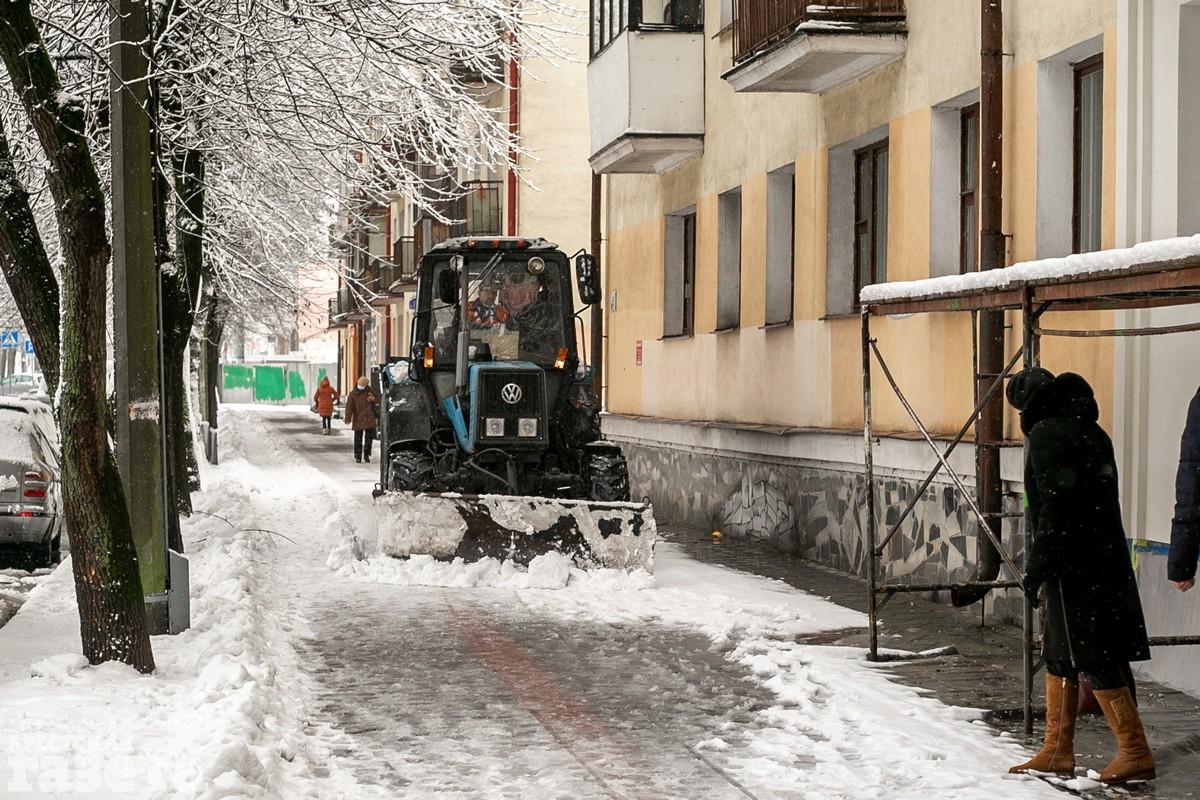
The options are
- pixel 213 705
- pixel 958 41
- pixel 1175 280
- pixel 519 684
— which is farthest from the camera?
pixel 958 41

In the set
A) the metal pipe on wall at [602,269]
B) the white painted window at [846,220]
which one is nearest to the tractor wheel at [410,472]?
the white painted window at [846,220]

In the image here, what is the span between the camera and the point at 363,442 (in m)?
33.8

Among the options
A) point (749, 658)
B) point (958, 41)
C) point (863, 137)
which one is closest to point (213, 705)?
point (749, 658)

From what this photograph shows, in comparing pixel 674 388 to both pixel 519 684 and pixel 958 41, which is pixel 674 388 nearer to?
pixel 958 41

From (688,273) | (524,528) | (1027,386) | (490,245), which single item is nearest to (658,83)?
(688,273)

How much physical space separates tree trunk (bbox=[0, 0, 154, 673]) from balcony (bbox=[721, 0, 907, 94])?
7.22 meters

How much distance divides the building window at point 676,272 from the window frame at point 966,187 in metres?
8.15

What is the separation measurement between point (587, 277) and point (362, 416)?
19.0 metres

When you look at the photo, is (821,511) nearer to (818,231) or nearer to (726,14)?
(818,231)

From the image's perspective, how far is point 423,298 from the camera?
15.9m

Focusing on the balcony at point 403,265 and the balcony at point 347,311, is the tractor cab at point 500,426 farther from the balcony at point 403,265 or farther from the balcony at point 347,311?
the balcony at point 347,311

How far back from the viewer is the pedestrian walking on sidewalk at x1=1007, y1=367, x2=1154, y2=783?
6965 millimetres

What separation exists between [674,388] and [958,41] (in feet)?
29.0

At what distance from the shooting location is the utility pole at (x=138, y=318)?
1006 centimetres
